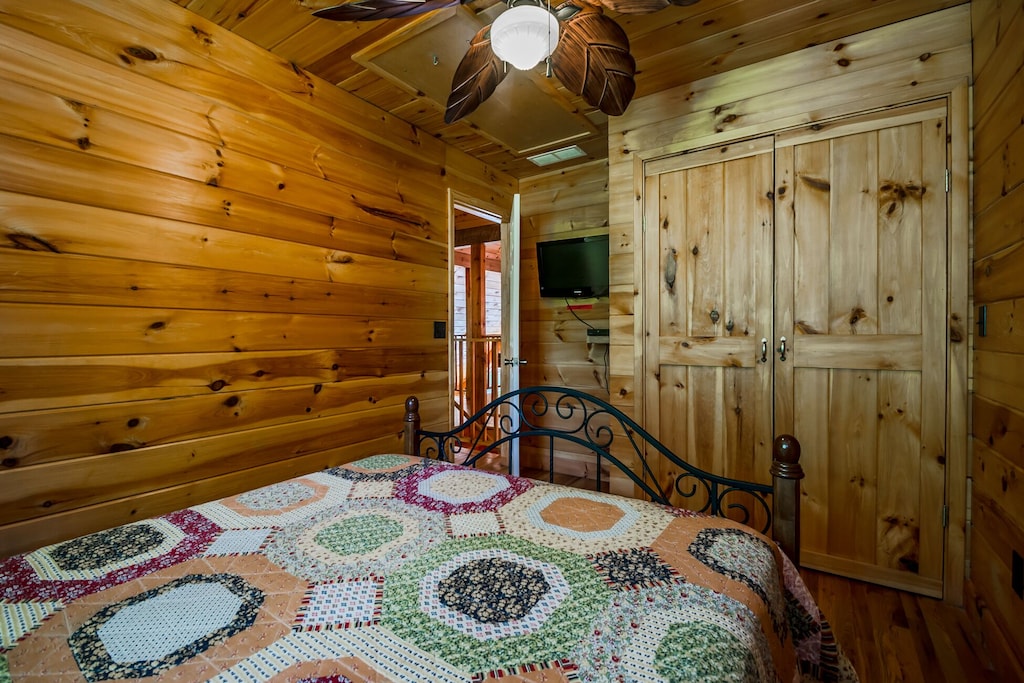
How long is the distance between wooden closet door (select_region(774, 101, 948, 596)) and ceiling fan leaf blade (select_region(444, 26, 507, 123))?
1.47 metres

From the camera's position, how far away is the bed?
71cm

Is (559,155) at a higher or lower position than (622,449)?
higher

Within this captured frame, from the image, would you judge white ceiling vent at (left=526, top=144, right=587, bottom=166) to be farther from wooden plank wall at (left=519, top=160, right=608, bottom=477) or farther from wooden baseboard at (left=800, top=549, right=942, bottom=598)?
wooden baseboard at (left=800, top=549, right=942, bottom=598)

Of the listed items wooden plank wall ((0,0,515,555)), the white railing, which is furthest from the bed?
the white railing

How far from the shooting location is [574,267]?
3674 millimetres

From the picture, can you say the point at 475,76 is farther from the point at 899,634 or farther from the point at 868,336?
the point at 899,634

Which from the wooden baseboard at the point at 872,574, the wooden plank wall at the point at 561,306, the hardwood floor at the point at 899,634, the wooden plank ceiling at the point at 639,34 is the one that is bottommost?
Answer: the hardwood floor at the point at 899,634

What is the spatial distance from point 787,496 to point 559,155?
291 cm

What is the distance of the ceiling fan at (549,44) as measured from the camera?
4.56 feet

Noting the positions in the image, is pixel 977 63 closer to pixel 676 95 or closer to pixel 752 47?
pixel 752 47

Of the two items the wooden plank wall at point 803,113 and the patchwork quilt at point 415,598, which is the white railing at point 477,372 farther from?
the patchwork quilt at point 415,598

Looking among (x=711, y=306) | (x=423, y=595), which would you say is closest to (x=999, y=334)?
(x=711, y=306)

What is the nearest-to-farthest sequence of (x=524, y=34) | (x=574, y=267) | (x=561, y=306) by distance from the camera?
(x=524, y=34), (x=574, y=267), (x=561, y=306)

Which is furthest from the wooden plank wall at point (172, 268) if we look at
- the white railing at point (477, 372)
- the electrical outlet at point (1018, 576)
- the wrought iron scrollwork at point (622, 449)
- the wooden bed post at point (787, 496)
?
the electrical outlet at point (1018, 576)
